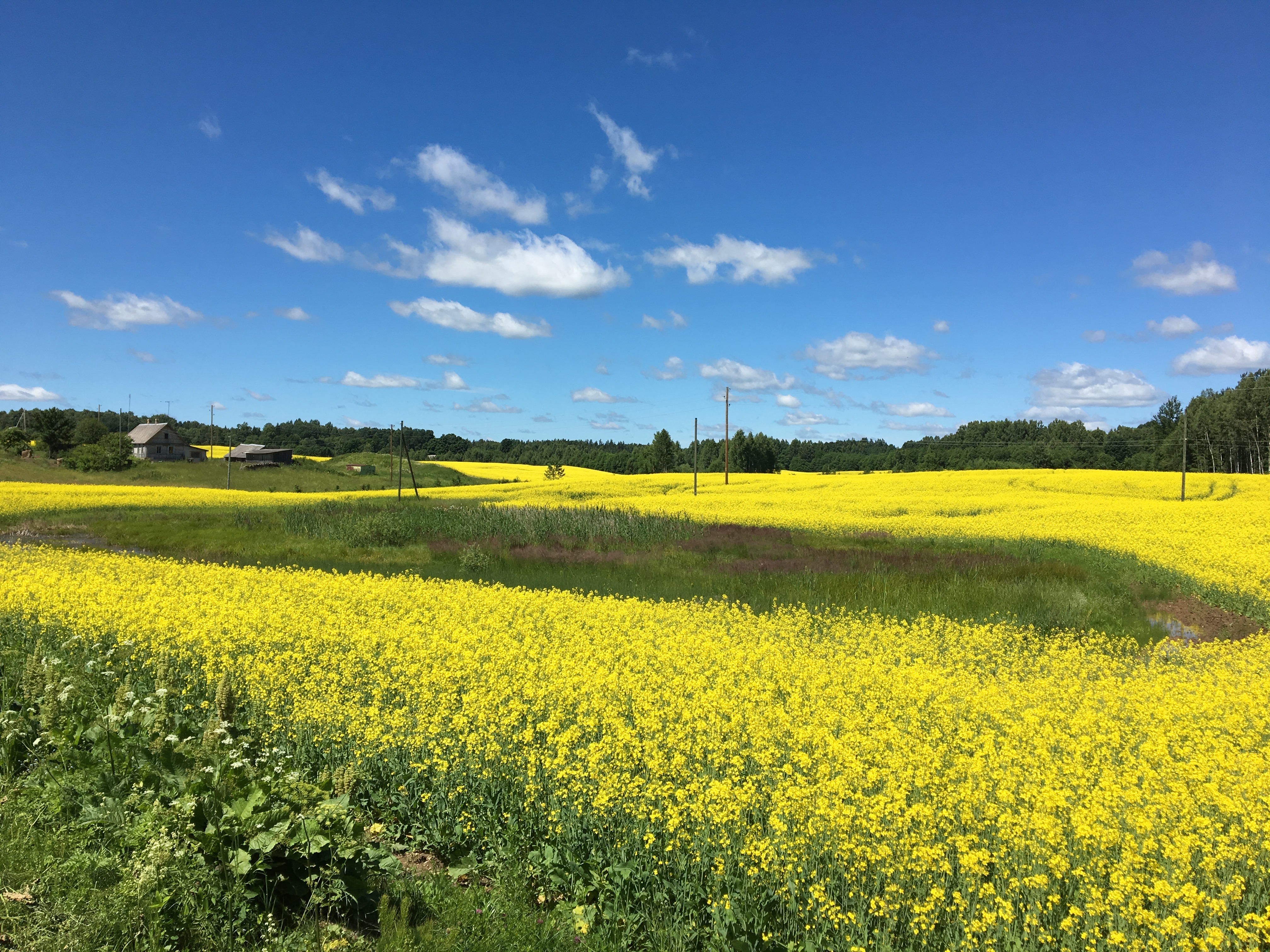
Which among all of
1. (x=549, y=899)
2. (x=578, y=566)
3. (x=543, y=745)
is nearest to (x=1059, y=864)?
(x=549, y=899)

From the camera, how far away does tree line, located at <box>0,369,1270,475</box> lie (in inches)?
3258

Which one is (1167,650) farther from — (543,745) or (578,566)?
(578,566)

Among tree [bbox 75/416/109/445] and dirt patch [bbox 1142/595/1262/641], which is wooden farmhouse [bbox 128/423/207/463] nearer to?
tree [bbox 75/416/109/445]

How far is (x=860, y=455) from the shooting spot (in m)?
113

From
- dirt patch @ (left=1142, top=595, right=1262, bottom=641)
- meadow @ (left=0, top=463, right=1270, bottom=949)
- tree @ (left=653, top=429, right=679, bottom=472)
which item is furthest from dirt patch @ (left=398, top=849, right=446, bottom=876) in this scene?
tree @ (left=653, top=429, right=679, bottom=472)

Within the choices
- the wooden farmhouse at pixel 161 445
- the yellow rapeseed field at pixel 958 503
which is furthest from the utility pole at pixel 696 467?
the wooden farmhouse at pixel 161 445

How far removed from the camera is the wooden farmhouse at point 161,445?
270 ft

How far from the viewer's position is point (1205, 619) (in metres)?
14.5

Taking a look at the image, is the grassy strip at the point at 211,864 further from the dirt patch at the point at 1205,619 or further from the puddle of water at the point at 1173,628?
the dirt patch at the point at 1205,619

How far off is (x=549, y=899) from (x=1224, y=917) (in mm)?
4071

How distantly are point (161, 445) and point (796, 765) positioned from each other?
99570 mm

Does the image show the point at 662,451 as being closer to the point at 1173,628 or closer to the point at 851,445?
the point at 851,445

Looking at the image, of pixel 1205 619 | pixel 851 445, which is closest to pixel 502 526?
pixel 1205 619

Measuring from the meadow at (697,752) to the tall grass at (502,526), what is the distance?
10.8 metres
